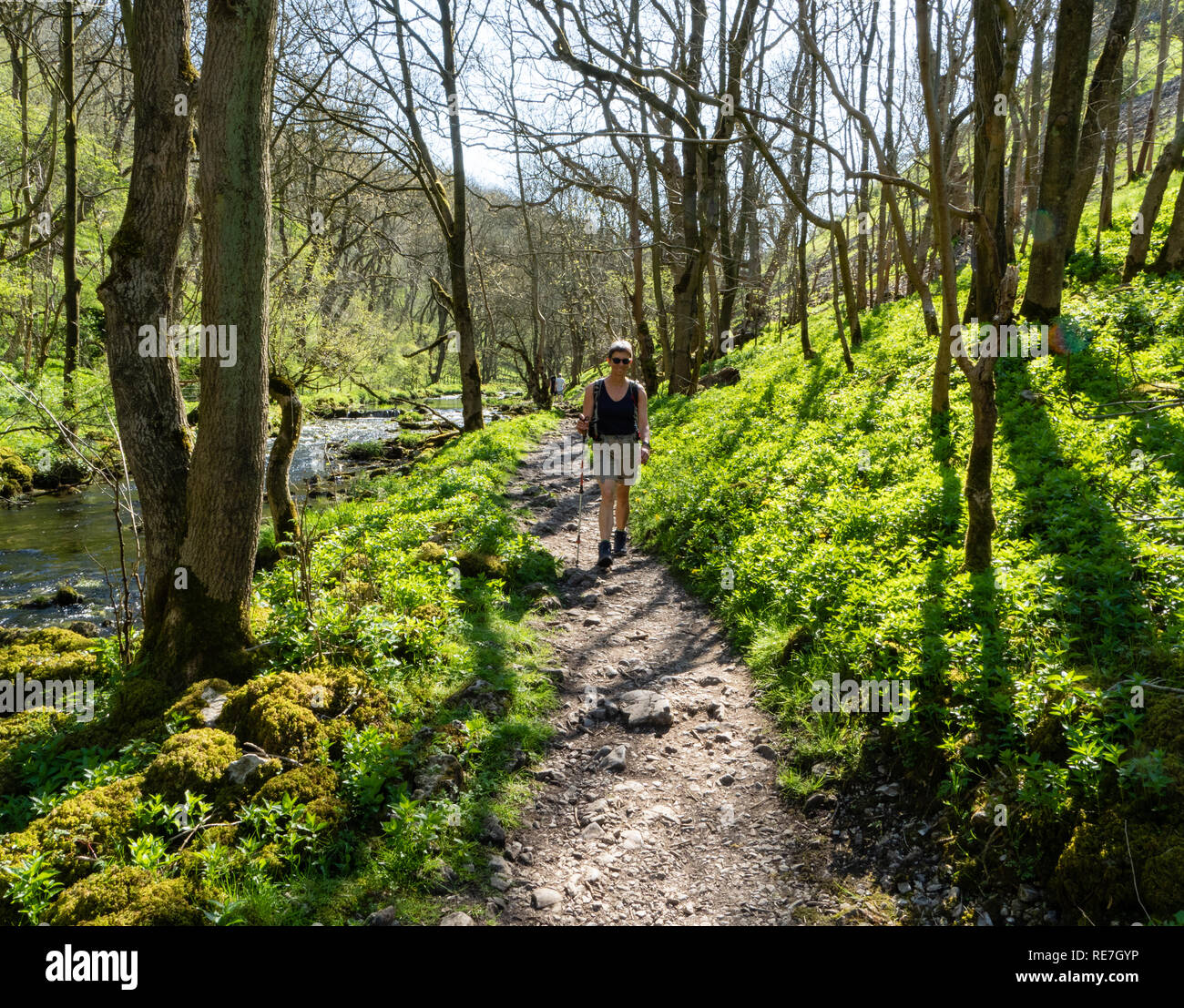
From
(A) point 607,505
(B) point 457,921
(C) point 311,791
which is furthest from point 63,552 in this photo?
(B) point 457,921

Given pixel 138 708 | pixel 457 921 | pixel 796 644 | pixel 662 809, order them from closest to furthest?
1. pixel 457 921
2. pixel 662 809
3. pixel 138 708
4. pixel 796 644

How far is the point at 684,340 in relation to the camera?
57.4ft

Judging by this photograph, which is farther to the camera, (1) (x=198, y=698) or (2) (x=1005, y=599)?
(1) (x=198, y=698)

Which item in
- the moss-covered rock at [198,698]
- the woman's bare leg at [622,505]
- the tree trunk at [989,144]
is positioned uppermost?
the tree trunk at [989,144]

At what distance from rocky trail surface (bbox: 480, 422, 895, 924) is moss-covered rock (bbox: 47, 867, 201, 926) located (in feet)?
4.52

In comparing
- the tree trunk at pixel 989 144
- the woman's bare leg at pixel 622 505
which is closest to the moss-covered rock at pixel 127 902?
the woman's bare leg at pixel 622 505

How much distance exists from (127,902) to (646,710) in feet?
10.4

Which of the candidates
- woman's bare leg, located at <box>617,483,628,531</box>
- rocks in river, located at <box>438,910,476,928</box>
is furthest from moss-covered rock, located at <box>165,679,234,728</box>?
woman's bare leg, located at <box>617,483,628,531</box>

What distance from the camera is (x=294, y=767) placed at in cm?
385

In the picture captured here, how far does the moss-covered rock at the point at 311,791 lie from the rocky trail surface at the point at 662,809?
3.00 feet

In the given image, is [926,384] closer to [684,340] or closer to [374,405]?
[684,340]

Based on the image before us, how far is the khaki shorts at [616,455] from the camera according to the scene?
24.7 feet

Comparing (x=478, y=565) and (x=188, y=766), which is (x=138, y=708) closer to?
(x=188, y=766)

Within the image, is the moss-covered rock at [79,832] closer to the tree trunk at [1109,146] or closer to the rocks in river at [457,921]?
the rocks in river at [457,921]
